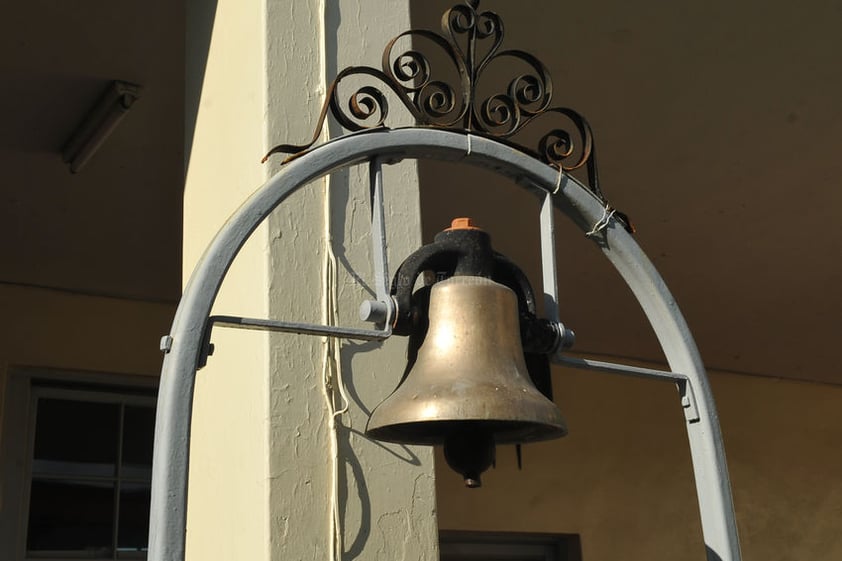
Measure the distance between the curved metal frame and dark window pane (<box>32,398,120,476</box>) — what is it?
10.9 feet

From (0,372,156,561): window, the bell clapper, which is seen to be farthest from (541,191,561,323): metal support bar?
(0,372,156,561): window

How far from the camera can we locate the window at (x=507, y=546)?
5312mm

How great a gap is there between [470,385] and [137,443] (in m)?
3.49

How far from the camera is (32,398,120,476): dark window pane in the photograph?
4512mm

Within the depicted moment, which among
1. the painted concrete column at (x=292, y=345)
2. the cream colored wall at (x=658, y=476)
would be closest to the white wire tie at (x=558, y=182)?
the painted concrete column at (x=292, y=345)

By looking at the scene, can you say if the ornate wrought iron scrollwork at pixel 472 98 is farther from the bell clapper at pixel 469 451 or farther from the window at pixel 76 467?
the window at pixel 76 467

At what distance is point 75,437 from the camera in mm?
4586

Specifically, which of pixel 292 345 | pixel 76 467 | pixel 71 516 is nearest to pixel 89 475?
pixel 76 467

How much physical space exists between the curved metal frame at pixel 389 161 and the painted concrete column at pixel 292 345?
0.44m

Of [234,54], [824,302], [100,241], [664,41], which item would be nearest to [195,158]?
[234,54]

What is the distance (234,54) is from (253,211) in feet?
2.77

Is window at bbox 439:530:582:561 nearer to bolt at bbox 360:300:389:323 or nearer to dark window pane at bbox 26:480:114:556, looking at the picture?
dark window pane at bbox 26:480:114:556

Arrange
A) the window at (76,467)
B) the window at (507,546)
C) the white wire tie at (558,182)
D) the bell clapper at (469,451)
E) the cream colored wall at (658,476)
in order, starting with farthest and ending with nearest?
1. the cream colored wall at (658,476)
2. the window at (507,546)
3. the window at (76,467)
4. the white wire tie at (558,182)
5. the bell clapper at (469,451)

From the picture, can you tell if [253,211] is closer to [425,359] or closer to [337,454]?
[425,359]
